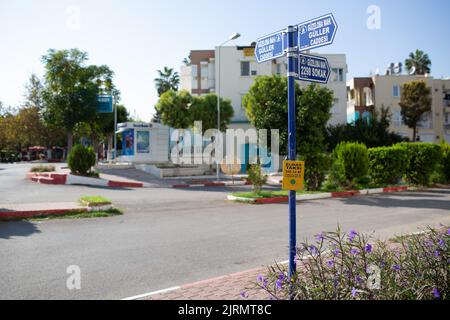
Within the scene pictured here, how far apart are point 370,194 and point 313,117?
4.59 meters

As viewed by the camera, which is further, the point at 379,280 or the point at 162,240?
the point at 162,240

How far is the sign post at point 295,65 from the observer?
3980 mm

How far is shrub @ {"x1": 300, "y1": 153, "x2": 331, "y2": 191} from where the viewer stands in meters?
17.2

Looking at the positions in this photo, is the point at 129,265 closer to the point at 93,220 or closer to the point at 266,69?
the point at 93,220

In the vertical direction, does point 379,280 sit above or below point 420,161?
below

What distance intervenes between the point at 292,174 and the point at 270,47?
157 cm

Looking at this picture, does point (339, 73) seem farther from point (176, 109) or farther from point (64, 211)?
point (64, 211)

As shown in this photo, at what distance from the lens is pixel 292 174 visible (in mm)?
3980

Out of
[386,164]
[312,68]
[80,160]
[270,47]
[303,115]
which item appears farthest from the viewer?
[80,160]

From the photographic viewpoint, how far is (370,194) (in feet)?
56.9

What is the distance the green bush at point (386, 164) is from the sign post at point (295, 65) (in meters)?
16.9

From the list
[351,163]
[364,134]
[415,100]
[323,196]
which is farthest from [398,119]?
[323,196]

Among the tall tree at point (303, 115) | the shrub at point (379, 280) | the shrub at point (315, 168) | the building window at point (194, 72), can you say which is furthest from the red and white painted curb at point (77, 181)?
the building window at point (194, 72)
